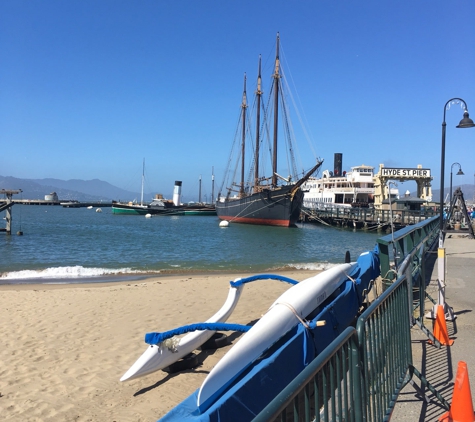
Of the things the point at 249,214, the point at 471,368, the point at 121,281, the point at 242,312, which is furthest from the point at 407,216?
the point at 471,368

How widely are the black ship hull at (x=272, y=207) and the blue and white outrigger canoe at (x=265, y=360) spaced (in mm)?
44605

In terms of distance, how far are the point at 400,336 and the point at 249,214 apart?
51.7 meters

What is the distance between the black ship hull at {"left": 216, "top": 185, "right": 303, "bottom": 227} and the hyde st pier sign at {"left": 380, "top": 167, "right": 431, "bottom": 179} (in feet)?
45.7

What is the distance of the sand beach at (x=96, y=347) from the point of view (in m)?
4.72

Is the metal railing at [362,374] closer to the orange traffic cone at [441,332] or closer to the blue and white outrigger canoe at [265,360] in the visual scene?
the blue and white outrigger canoe at [265,360]

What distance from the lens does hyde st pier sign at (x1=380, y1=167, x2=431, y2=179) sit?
5578cm

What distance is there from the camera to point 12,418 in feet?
14.7

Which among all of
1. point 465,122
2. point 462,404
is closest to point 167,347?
point 462,404

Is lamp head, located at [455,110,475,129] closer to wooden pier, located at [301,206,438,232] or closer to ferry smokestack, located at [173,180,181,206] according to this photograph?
wooden pier, located at [301,206,438,232]

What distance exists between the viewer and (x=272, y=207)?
51.2m

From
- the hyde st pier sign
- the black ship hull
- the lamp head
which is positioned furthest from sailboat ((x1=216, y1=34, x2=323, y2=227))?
the lamp head

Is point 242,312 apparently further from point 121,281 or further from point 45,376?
point 121,281

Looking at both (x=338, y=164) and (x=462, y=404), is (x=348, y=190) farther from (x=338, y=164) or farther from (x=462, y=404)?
(x=462, y=404)

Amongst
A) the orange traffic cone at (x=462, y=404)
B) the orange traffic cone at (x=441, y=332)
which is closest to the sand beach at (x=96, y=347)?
the orange traffic cone at (x=462, y=404)
